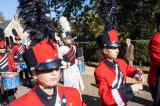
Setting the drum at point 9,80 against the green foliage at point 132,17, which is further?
the green foliage at point 132,17

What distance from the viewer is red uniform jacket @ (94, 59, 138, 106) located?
461 cm

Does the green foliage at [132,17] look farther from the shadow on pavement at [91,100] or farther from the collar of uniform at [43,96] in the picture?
the collar of uniform at [43,96]

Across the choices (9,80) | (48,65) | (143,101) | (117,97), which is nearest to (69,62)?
(9,80)

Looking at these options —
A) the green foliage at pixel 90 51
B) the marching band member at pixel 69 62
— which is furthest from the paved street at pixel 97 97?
the green foliage at pixel 90 51

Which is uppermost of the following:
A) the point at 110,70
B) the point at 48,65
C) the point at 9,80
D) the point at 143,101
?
the point at 48,65

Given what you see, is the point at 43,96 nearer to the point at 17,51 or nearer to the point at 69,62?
the point at 69,62

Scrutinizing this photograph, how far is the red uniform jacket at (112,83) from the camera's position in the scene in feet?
15.1

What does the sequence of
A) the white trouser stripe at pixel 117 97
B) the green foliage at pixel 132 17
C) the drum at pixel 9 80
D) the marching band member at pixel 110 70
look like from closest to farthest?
the white trouser stripe at pixel 117 97 → the marching band member at pixel 110 70 → the drum at pixel 9 80 → the green foliage at pixel 132 17

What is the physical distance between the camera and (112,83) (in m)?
5.27

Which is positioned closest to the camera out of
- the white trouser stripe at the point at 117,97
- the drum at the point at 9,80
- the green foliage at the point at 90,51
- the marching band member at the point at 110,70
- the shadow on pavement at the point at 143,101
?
the white trouser stripe at the point at 117,97

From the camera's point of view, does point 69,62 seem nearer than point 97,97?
Yes

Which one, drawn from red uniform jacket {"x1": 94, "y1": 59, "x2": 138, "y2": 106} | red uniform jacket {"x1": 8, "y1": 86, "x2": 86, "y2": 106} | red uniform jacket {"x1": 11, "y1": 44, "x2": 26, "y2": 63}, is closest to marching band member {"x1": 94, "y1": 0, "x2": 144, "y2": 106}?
red uniform jacket {"x1": 94, "y1": 59, "x2": 138, "y2": 106}

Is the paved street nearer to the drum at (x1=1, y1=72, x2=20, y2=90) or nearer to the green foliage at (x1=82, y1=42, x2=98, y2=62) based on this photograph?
the drum at (x1=1, y1=72, x2=20, y2=90)

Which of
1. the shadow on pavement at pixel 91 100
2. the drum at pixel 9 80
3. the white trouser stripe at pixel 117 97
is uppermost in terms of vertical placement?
the white trouser stripe at pixel 117 97
